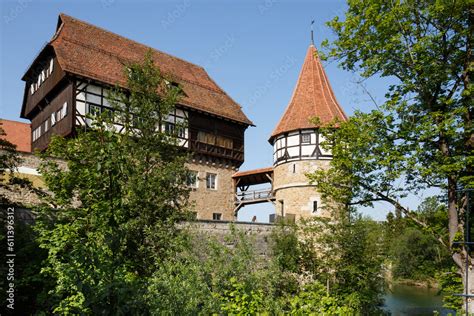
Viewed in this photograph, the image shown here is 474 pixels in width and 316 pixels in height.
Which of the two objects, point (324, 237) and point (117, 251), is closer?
point (117, 251)

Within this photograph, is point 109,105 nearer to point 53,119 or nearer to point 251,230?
point 53,119

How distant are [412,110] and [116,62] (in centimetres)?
1412

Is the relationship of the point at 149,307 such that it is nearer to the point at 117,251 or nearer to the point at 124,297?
the point at 124,297

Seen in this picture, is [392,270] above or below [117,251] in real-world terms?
below

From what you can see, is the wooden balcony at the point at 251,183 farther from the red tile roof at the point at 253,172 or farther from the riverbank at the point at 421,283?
the riverbank at the point at 421,283

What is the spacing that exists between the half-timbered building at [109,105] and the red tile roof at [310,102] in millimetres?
3117

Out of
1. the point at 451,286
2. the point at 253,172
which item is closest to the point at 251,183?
the point at 253,172

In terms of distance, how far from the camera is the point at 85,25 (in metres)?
21.3

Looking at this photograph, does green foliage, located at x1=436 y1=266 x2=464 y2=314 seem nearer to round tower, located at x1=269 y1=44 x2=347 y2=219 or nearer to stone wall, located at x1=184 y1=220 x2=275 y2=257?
stone wall, located at x1=184 y1=220 x2=275 y2=257

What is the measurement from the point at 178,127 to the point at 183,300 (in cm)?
516

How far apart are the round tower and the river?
18.4 feet

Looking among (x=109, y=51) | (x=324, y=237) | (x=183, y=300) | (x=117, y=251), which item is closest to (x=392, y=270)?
(x=324, y=237)

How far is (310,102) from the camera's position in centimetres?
2150

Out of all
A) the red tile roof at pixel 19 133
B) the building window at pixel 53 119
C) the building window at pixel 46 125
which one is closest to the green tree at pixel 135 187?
the building window at pixel 53 119
